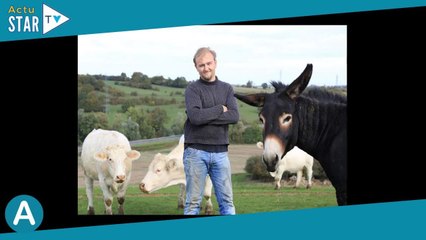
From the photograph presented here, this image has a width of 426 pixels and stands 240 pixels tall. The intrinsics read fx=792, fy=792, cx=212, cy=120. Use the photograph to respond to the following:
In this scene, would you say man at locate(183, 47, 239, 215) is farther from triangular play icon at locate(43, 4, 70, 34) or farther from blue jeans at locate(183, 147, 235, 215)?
triangular play icon at locate(43, 4, 70, 34)

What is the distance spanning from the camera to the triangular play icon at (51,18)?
8398 millimetres

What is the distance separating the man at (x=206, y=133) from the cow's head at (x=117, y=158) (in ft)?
6.26

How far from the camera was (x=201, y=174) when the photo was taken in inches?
307

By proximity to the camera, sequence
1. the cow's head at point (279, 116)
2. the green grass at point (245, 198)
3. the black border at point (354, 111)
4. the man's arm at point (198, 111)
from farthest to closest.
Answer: the green grass at point (245, 198) < the black border at point (354, 111) < the cow's head at point (279, 116) < the man's arm at point (198, 111)

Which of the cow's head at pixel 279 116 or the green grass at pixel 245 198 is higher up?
the cow's head at pixel 279 116

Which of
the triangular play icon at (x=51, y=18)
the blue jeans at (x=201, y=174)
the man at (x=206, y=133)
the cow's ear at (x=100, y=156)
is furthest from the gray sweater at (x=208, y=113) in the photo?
the cow's ear at (x=100, y=156)

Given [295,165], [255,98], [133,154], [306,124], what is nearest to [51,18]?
[133,154]

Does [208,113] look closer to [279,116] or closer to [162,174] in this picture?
[279,116]

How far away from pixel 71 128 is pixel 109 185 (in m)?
0.93

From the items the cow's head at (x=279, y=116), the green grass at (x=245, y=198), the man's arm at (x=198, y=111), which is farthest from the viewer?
the green grass at (x=245, y=198)

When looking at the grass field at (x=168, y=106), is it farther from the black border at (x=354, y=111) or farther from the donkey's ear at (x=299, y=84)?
the donkey's ear at (x=299, y=84)

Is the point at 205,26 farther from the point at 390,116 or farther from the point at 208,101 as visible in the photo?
the point at 390,116

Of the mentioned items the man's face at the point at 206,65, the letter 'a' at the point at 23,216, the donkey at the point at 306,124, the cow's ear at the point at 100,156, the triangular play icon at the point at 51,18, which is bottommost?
the letter 'a' at the point at 23,216

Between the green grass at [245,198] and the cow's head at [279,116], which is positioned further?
the green grass at [245,198]
